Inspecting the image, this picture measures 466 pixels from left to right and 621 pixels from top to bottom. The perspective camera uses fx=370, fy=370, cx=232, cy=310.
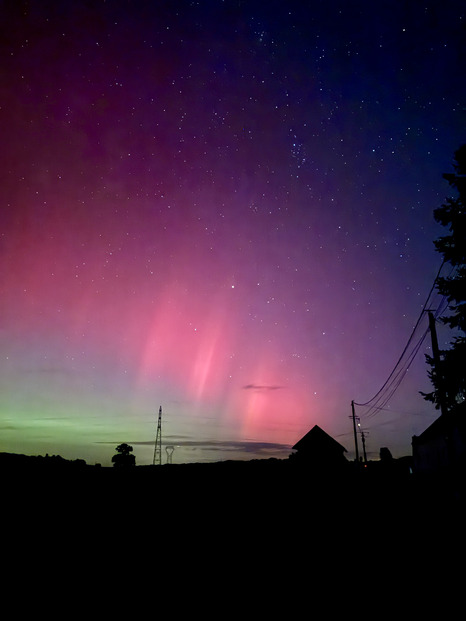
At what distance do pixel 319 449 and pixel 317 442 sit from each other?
2.41ft

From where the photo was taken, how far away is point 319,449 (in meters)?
33.9

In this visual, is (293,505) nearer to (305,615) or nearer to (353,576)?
(353,576)

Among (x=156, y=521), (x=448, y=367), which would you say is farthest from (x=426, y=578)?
(x=448, y=367)

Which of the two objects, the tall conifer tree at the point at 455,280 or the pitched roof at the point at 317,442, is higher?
the tall conifer tree at the point at 455,280

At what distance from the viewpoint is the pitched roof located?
3416 centimetres

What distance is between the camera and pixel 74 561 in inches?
287

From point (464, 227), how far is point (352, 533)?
38.4ft

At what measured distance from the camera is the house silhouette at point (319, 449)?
33.1 meters

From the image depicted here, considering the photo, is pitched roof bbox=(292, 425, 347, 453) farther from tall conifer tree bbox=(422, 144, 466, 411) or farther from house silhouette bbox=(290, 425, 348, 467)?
tall conifer tree bbox=(422, 144, 466, 411)

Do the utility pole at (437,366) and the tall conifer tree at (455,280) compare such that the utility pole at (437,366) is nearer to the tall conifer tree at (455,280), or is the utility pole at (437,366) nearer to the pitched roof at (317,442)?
the tall conifer tree at (455,280)

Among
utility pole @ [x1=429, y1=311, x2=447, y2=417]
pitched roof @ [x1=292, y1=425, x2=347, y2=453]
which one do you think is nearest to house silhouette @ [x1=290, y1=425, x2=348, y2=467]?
pitched roof @ [x1=292, y1=425, x2=347, y2=453]

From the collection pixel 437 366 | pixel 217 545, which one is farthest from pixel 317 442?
pixel 217 545

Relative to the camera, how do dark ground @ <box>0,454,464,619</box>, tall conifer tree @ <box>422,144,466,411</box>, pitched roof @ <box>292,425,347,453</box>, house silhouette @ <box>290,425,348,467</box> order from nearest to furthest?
1. dark ground @ <box>0,454,464,619</box>
2. tall conifer tree @ <box>422,144,466,411</box>
3. house silhouette @ <box>290,425,348,467</box>
4. pitched roof @ <box>292,425,347,453</box>

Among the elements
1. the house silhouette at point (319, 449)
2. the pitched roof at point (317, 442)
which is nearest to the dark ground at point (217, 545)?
the house silhouette at point (319, 449)
